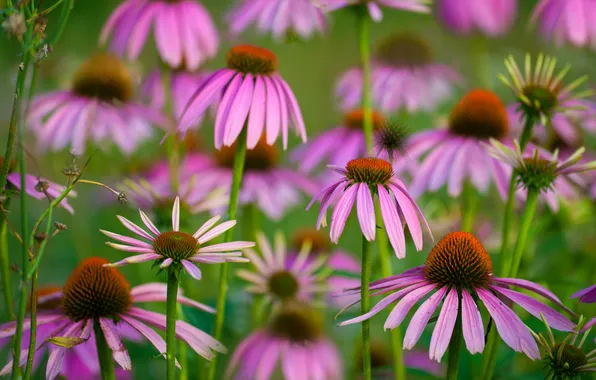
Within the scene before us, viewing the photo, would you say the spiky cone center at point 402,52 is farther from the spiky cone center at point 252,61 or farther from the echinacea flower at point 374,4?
the spiky cone center at point 252,61

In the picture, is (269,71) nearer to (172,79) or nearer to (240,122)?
(240,122)

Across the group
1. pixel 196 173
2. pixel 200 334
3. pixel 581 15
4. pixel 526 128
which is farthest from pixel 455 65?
pixel 200 334

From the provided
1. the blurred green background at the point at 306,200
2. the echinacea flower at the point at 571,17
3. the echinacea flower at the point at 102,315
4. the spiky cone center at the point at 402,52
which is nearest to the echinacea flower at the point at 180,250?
the echinacea flower at the point at 102,315

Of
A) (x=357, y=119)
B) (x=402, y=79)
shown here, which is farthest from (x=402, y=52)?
(x=357, y=119)

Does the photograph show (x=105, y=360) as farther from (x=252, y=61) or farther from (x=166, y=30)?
(x=166, y=30)

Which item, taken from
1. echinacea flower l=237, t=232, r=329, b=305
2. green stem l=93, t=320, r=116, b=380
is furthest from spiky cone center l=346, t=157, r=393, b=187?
echinacea flower l=237, t=232, r=329, b=305
